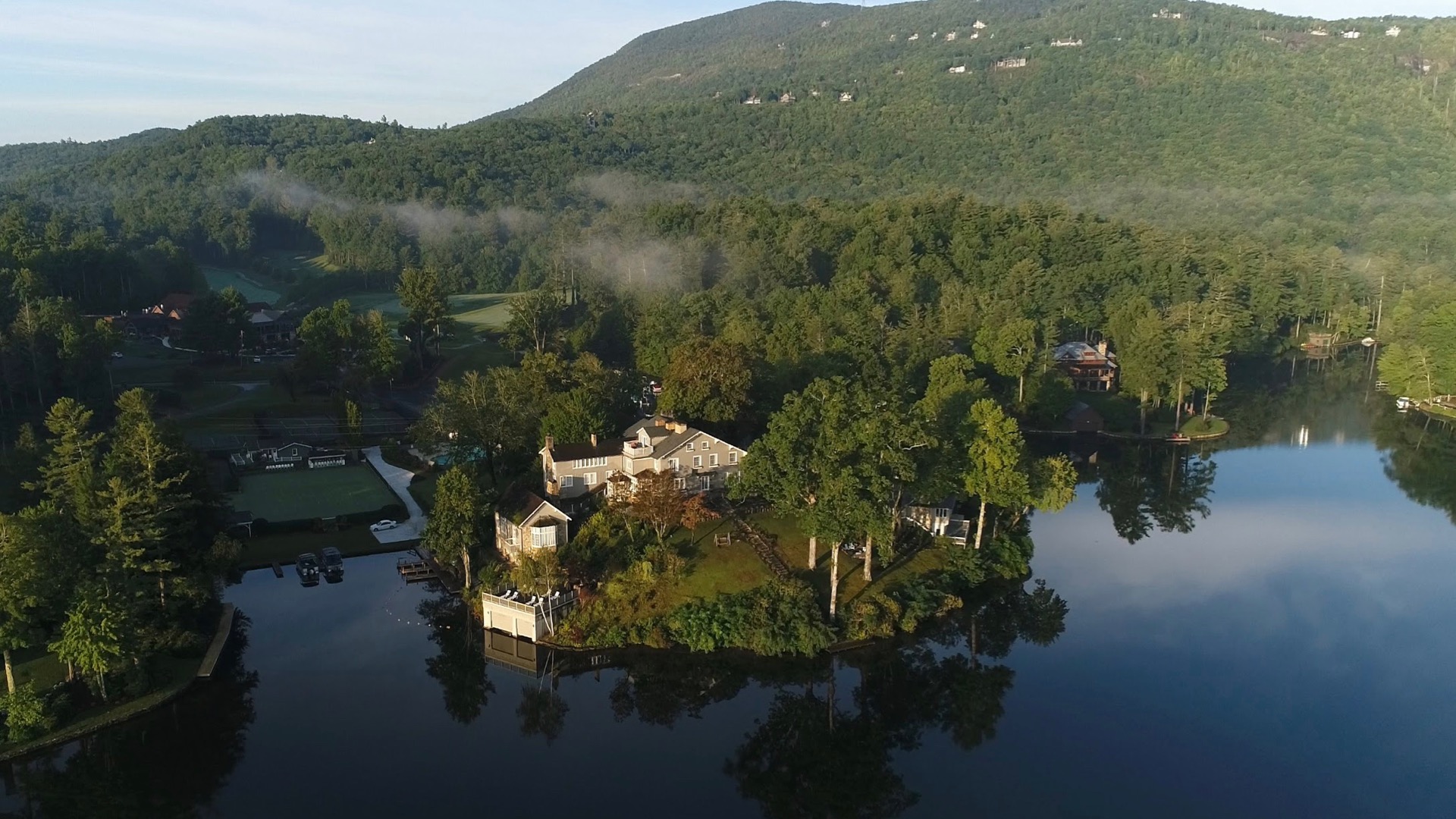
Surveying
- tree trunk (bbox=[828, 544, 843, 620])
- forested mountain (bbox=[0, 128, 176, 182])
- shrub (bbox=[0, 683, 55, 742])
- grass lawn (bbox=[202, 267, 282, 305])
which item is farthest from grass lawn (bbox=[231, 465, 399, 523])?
forested mountain (bbox=[0, 128, 176, 182])

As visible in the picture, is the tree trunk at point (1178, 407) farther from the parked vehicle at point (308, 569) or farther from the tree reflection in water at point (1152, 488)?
the parked vehicle at point (308, 569)

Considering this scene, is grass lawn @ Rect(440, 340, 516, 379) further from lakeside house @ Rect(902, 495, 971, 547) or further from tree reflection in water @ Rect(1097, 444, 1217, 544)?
tree reflection in water @ Rect(1097, 444, 1217, 544)

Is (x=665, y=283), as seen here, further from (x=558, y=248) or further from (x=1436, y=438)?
(x=1436, y=438)

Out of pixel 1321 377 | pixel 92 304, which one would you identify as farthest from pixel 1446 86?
pixel 92 304

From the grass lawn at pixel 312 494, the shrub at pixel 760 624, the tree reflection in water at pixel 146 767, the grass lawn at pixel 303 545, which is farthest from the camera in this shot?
the grass lawn at pixel 312 494

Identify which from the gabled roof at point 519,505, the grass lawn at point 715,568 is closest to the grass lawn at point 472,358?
the gabled roof at point 519,505
